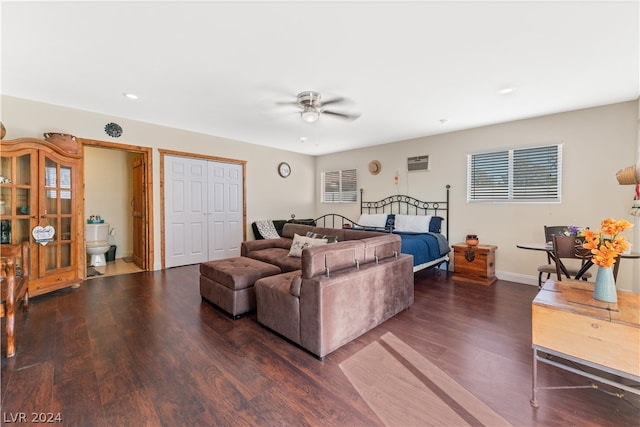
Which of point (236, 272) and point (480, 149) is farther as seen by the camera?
point (480, 149)

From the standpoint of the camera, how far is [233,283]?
2879 mm

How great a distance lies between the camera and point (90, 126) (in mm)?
4090

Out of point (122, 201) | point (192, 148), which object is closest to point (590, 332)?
point (192, 148)

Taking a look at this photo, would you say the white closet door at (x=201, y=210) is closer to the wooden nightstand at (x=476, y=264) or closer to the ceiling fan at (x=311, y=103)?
the ceiling fan at (x=311, y=103)

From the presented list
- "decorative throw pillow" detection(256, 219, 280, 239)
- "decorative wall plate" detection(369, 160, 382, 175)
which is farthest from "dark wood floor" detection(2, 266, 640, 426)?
"decorative wall plate" detection(369, 160, 382, 175)

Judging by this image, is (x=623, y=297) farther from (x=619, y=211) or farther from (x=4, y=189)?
(x=4, y=189)

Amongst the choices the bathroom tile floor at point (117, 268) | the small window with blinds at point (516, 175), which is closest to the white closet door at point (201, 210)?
the bathroom tile floor at point (117, 268)

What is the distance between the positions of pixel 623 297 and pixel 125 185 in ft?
25.5

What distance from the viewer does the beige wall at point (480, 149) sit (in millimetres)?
3574

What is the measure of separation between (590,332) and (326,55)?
2.74 metres

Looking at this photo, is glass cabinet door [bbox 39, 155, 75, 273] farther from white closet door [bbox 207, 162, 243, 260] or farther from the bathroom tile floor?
white closet door [bbox 207, 162, 243, 260]

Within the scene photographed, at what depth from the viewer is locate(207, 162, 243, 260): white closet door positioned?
5625 mm

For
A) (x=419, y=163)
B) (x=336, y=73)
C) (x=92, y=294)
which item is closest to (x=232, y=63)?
(x=336, y=73)

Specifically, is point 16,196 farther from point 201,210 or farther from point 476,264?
point 476,264
